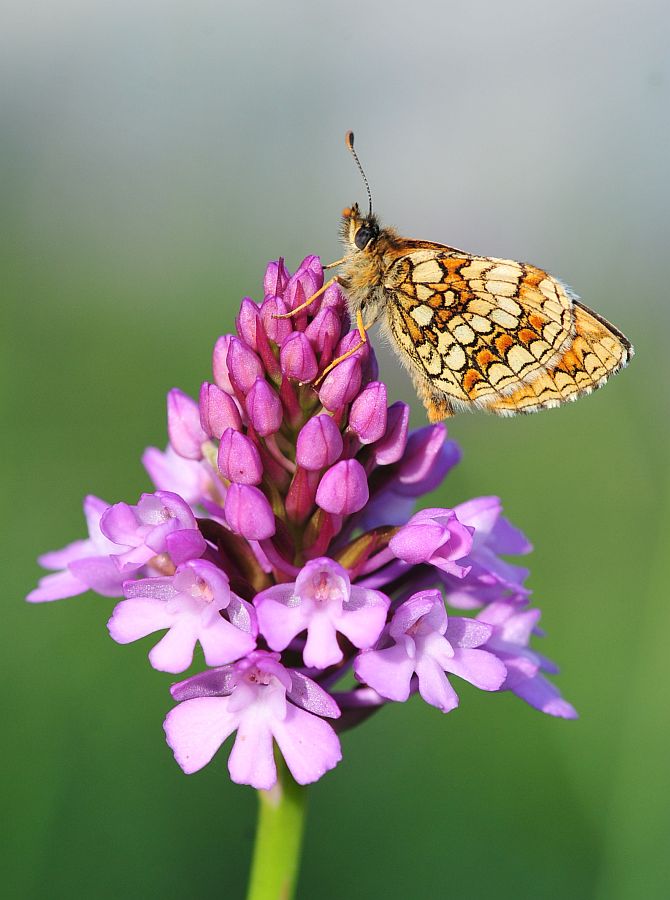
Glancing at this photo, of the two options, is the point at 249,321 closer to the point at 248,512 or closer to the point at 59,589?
the point at 248,512

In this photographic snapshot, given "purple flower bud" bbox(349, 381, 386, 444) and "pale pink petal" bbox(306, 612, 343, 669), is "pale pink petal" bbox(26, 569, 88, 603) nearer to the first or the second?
"pale pink petal" bbox(306, 612, 343, 669)

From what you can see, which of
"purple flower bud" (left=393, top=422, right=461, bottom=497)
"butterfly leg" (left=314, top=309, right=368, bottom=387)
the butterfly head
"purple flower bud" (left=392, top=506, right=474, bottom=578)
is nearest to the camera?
"purple flower bud" (left=392, top=506, right=474, bottom=578)

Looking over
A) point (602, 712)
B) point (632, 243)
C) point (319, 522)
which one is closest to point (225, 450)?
point (319, 522)

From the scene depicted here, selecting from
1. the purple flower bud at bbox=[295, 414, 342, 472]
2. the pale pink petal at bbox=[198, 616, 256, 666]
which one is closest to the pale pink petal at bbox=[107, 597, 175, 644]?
the pale pink petal at bbox=[198, 616, 256, 666]

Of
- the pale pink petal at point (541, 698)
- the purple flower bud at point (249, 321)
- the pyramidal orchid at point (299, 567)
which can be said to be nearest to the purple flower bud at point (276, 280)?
the pyramidal orchid at point (299, 567)

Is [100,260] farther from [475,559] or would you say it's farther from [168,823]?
[475,559]

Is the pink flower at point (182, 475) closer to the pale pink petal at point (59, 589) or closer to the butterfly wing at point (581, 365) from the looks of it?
the pale pink petal at point (59, 589)
